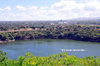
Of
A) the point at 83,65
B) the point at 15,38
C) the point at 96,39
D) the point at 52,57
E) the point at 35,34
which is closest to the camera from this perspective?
the point at 83,65

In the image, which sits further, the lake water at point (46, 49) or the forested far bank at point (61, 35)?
the forested far bank at point (61, 35)

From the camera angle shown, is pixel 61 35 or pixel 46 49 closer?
pixel 46 49

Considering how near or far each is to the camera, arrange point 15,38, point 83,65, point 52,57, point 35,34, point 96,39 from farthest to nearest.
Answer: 1. point 35,34
2. point 15,38
3. point 96,39
4. point 52,57
5. point 83,65

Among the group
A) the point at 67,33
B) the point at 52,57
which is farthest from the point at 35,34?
the point at 52,57

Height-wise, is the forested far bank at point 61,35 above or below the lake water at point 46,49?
above

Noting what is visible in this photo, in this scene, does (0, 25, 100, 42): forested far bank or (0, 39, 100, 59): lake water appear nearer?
(0, 39, 100, 59): lake water

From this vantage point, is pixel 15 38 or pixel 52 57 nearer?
pixel 52 57

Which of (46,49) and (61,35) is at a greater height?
(61,35)

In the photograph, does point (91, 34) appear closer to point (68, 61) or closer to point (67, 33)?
point (67, 33)

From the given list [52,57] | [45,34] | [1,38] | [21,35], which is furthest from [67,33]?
[52,57]

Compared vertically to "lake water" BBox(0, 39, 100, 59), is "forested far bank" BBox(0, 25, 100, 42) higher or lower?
higher
